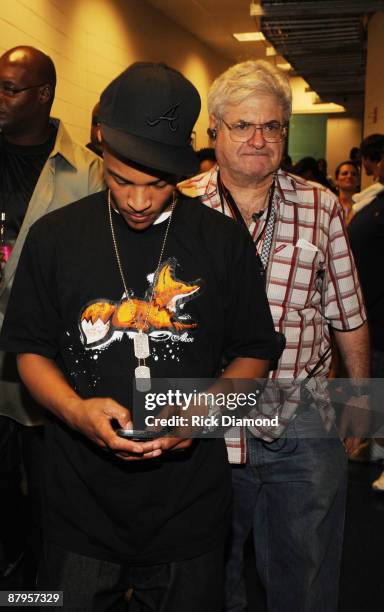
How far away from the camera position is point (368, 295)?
12.7ft

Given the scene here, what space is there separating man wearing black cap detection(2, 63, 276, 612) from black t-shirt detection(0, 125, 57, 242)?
97cm

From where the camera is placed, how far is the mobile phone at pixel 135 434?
1.35 meters

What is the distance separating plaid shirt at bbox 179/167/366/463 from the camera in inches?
82.5

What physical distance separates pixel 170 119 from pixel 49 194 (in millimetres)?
1062

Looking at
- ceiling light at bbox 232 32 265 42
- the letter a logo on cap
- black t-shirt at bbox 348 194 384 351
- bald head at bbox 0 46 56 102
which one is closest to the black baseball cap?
the letter a logo on cap

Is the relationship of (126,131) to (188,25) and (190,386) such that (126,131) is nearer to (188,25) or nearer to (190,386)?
(190,386)

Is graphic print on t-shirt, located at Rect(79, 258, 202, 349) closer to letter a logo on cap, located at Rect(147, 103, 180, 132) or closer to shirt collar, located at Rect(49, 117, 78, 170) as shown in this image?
letter a logo on cap, located at Rect(147, 103, 180, 132)

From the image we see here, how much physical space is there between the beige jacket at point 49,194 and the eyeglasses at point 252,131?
0.59 m

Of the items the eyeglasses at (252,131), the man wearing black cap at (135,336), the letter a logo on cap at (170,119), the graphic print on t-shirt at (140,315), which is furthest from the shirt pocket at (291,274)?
the letter a logo on cap at (170,119)

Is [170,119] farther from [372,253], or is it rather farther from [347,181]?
[347,181]

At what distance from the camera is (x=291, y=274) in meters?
2.09

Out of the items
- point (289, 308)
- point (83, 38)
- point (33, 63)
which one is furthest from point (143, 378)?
point (83, 38)

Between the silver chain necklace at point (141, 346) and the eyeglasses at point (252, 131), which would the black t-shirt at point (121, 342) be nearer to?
the silver chain necklace at point (141, 346)

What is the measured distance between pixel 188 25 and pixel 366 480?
9.41 metres
